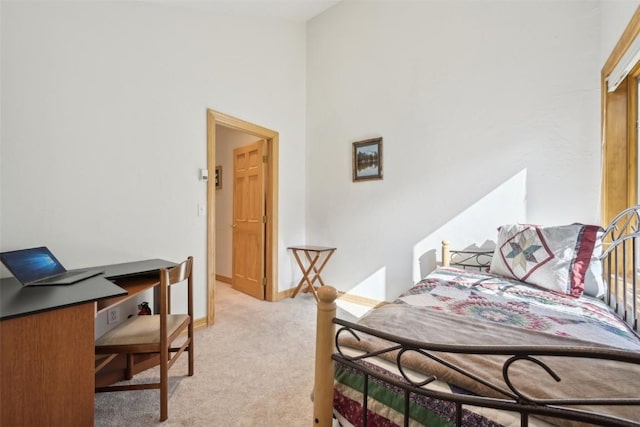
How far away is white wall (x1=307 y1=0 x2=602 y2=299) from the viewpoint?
85.7 inches

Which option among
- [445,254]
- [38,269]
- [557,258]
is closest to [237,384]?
[38,269]

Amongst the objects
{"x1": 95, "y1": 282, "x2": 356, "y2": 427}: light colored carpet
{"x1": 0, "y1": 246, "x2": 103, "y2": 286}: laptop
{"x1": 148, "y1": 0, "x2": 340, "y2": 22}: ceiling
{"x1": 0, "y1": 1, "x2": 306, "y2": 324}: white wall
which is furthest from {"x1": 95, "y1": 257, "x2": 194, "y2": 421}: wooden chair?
{"x1": 148, "y1": 0, "x2": 340, "y2": 22}: ceiling

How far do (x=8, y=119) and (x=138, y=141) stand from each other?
699 millimetres

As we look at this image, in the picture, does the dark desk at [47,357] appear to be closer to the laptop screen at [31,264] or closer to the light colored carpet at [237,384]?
the laptop screen at [31,264]

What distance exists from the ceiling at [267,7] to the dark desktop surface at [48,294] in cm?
224

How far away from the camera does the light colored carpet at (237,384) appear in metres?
1.51

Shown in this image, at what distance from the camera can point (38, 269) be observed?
1.57 metres

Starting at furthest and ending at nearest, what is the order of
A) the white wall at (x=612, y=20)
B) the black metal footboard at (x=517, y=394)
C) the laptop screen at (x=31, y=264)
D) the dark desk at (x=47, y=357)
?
the white wall at (x=612, y=20) < the laptop screen at (x=31, y=264) < the dark desk at (x=47, y=357) < the black metal footboard at (x=517, y=394)

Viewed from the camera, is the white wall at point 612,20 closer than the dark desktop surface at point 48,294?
No

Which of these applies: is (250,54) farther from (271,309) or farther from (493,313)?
(493,313)

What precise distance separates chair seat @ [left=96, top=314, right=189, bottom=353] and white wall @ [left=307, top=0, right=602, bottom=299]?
2.11m

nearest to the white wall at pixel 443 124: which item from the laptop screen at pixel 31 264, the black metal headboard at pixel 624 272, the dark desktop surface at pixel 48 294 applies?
the black metal headboard at pixel 624 272

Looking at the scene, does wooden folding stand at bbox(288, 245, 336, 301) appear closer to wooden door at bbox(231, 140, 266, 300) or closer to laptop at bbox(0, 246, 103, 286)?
wooden door at bbox(231, 140, 266, 300)

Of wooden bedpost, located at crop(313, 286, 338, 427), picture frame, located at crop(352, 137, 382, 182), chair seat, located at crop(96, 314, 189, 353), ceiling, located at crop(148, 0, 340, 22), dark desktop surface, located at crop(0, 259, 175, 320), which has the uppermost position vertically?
ceiling, located at crop(148, 0, 340, 22)
